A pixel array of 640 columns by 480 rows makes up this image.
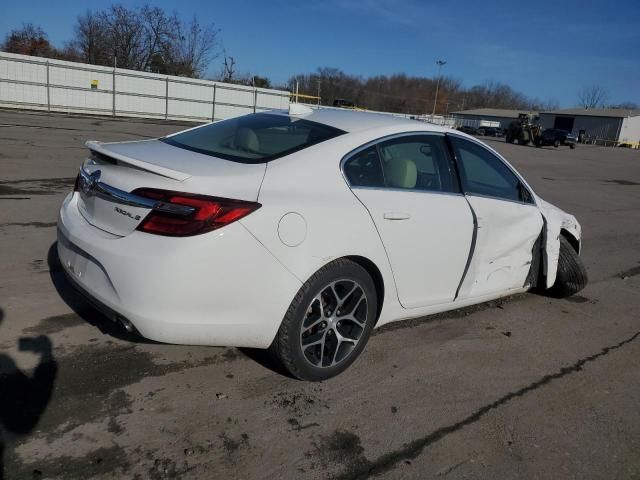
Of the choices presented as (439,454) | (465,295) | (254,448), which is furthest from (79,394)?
(465,295)

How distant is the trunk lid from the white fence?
2632cm

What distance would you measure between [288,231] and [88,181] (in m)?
1.29

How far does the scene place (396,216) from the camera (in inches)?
126

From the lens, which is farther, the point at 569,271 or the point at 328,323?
the point at 569,271

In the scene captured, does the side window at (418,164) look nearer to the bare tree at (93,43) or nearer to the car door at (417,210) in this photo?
the car door at (417,210)

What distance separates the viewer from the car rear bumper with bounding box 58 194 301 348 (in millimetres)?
2504

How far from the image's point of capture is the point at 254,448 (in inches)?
99.0

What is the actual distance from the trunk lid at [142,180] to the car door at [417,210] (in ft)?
2.31

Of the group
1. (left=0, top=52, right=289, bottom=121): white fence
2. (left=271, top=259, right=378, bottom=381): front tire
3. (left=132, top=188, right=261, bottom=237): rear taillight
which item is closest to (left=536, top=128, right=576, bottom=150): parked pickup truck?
(left=0, top=52, right=289, bottom=121): white fence

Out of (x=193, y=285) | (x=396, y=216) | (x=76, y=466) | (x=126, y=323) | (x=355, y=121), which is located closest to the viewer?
(x=76, y=466)

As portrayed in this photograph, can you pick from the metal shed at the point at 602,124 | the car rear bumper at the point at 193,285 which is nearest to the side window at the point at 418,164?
the car rear bumper at the point at 193,285

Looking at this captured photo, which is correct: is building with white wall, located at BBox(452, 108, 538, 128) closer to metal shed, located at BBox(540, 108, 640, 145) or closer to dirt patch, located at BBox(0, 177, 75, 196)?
metal shed, located at BBox(540, 108, 640, 145)

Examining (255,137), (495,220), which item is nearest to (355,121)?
(255,137)

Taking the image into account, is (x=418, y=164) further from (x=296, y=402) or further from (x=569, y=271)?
(x=569, y=271)
